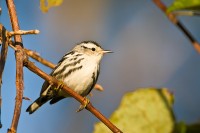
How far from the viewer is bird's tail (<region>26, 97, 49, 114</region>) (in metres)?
4.41

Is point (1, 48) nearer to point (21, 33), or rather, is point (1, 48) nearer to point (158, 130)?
point (21, 33)

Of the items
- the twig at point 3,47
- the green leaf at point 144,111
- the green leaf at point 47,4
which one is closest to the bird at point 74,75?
the green leaf at point 47,4

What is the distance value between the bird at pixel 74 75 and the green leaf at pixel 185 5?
2.62 m

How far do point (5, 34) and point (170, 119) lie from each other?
708 millimetres

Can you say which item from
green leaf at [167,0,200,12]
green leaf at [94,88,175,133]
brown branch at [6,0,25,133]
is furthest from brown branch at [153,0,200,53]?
brown branch at [6,0,25,133]

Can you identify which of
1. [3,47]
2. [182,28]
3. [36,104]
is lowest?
[36,104]

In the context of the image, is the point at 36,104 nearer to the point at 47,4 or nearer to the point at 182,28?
the point at 47,4

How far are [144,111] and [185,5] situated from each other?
2.01 feet

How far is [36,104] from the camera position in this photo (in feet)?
14.7

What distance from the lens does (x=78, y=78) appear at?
4.16 m

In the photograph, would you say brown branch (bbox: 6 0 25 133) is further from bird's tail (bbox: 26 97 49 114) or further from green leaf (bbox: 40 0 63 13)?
bird's tail (bbox: 26 97 49 114)

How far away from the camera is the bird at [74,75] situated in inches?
163

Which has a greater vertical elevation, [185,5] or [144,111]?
[185,5]

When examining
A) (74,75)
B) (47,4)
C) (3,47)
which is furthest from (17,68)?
(74,75)
